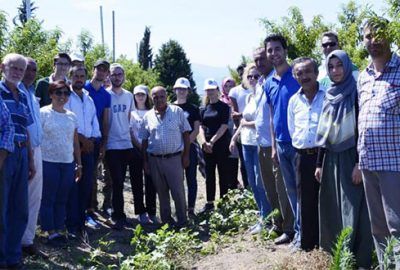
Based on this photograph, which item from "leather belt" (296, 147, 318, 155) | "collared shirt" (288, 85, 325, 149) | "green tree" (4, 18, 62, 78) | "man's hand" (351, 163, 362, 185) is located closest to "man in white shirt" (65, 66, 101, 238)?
"green tree" (4, 18, 62, 78)

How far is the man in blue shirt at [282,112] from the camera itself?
18.8ft

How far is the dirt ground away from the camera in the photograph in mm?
5114

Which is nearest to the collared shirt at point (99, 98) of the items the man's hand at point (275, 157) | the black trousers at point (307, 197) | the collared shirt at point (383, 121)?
the man's hand at point (275, 157)

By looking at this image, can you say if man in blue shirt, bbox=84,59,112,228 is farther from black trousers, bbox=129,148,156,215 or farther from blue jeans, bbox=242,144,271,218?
blue jeans, bbox=242,144,271,218

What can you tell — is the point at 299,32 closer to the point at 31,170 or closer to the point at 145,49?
the point at 31,170

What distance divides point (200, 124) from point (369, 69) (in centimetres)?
442

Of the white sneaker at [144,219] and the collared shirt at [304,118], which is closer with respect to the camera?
the collared shirt at [304,118]

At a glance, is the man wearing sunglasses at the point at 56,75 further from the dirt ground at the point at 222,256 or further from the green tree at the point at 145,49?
the green tree at the point at 145,49

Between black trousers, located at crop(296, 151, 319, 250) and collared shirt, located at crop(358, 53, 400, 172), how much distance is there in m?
0.96

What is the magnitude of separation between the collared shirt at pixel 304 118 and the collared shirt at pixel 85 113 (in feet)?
9.04

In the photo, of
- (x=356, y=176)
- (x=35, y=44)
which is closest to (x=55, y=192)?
(x=356, y=176)

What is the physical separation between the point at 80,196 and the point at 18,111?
83.2 inches

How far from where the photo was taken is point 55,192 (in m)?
6.46

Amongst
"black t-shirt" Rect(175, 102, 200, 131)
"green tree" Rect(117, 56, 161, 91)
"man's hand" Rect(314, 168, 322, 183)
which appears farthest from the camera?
"green tree" Rect(117, 56, 161, 91)
